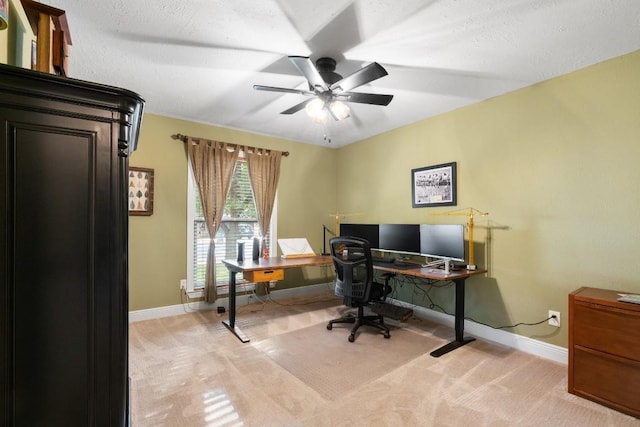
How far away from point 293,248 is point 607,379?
313 cm

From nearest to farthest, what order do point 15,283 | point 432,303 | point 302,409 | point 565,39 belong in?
point 15,283 → point 302,409 → point 565,39 → point 432,303

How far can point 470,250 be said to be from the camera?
309 centimetres

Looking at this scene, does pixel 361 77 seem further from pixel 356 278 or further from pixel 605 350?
pixel 605 350

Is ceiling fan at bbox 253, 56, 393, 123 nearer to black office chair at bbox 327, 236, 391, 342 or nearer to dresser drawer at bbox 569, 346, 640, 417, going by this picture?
black office chair at bbox 327, 236, 391, 342

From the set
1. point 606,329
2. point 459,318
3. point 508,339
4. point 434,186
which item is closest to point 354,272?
point 459,318

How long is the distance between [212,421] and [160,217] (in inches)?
99.6

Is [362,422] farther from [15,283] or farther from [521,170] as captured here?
[521,170]

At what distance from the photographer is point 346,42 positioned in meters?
2.11

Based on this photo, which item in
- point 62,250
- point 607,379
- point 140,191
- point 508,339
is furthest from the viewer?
point 140,191

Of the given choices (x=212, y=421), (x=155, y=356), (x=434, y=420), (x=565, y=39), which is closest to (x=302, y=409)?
(x=212, y=421)

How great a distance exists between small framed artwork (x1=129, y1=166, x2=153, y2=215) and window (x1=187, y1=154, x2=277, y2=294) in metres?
0.44

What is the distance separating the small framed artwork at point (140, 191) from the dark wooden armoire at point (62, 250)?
2.95m

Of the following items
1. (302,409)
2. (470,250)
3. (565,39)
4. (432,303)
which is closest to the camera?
(302,409)

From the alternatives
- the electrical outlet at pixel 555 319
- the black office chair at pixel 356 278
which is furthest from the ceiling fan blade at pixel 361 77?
the electrical outlet at pixel 555 319
